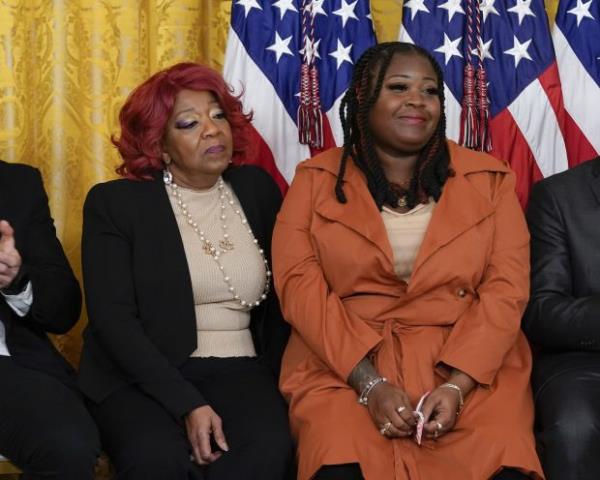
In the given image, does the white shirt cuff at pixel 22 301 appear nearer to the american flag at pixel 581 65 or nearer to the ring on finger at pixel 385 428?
the ring on finger at pixel 385 428

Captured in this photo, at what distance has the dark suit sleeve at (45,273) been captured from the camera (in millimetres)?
3328

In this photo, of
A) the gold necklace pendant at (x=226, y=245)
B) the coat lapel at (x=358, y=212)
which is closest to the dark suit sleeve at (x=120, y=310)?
the gold necklace pendant at (x=226, y=245)

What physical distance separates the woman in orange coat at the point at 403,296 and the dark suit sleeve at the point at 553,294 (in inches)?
3.8

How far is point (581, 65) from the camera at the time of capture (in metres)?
4.11

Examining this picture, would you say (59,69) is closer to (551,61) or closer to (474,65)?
(474,65)

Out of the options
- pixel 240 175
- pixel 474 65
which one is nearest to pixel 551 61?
pixel 474 65

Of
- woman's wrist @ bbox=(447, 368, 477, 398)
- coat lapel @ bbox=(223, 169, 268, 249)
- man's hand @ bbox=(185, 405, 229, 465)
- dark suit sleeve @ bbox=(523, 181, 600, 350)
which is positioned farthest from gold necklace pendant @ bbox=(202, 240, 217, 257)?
dark suit sleeve @ bbox=(523, 181, 600, 350)

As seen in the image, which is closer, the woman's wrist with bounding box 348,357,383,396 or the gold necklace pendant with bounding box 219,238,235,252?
the woman's wrist with bounding box 348,357,383,396

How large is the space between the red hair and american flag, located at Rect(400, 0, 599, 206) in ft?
2.85

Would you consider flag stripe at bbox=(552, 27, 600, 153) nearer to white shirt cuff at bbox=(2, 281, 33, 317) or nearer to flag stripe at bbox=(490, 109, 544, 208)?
flag stripe at bbox=(490, 109, 544, 208)

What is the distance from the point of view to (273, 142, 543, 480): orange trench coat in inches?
116

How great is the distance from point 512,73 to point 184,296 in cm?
162

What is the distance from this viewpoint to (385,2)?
4.32 metres

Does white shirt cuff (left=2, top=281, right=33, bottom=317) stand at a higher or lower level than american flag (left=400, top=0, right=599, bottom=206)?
lower
